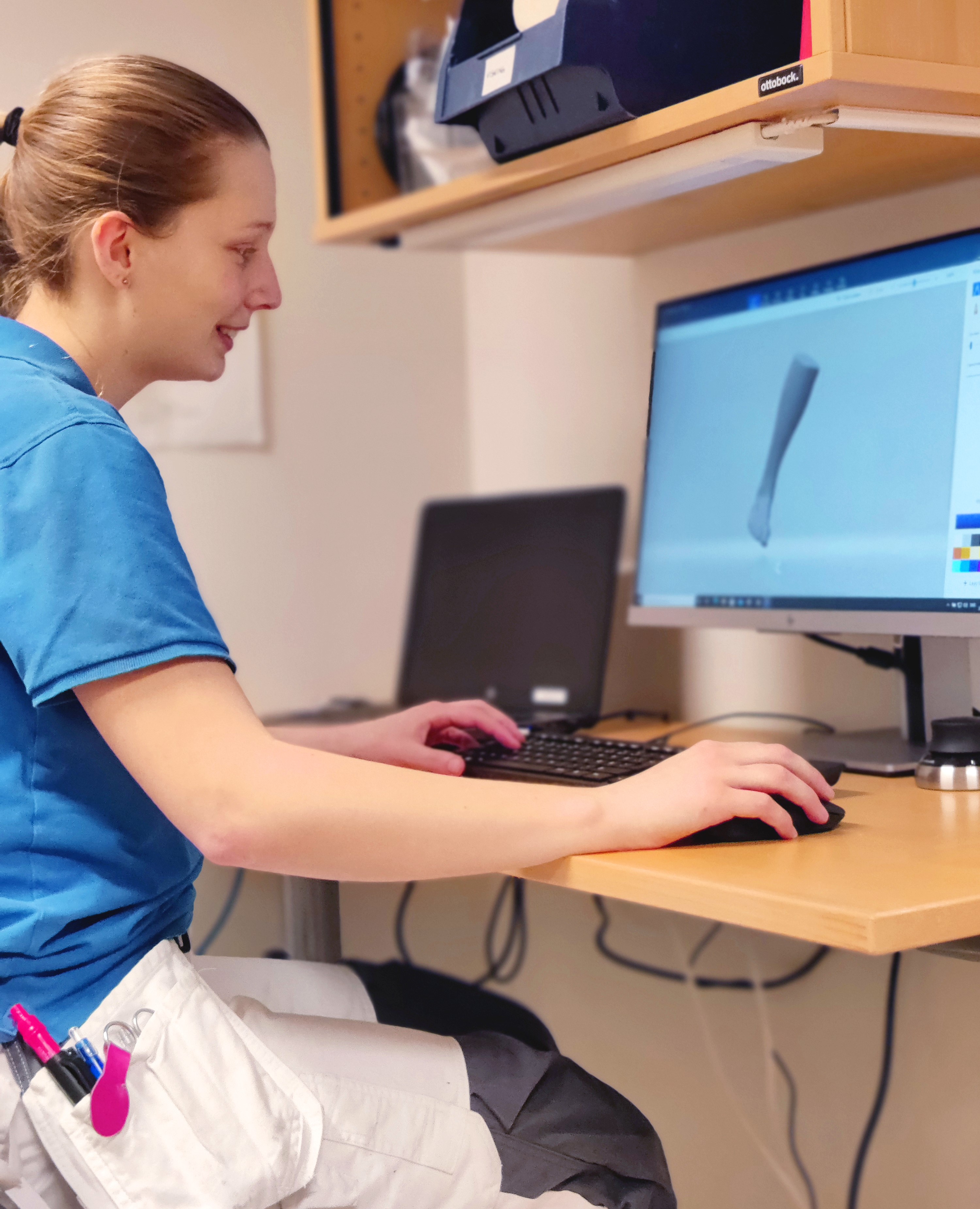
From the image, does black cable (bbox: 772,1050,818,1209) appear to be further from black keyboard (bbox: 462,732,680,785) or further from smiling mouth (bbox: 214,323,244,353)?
smiling mouth (bbox: 214,323,244,353)

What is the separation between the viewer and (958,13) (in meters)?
1.06

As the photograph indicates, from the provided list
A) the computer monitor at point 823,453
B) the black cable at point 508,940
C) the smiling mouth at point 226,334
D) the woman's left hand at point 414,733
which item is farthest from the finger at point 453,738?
the black cable at point 508,940

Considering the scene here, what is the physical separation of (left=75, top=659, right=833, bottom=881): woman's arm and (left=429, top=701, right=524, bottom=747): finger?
0.35 meters

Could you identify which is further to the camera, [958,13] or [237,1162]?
[958,13]

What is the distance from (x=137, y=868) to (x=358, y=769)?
0.60 ft

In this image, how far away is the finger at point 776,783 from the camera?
87 centimetres

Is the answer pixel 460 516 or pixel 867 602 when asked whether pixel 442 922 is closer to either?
pixel 460 516

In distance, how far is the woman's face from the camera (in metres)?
0.97

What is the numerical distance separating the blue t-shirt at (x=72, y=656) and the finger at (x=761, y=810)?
35cm

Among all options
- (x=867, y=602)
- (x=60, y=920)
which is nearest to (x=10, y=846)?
(x=60, y=920)

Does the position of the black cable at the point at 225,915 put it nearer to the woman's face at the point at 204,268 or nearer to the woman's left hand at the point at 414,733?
the woman's left hand at the point at 414,733

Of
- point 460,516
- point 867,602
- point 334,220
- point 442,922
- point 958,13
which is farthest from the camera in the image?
point 442,922

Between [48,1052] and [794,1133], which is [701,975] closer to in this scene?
[794,1133]

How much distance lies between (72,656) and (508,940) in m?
1.39
